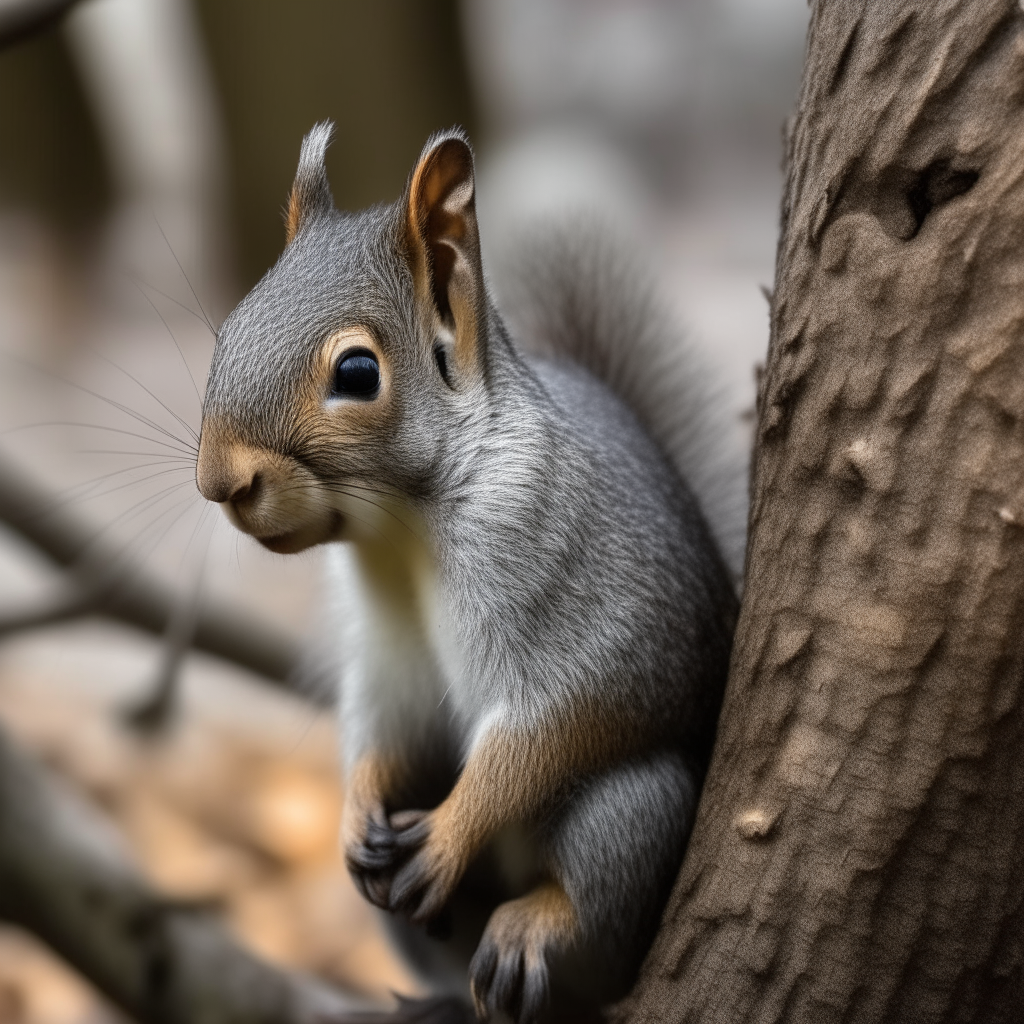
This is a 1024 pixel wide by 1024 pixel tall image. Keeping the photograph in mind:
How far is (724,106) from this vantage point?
9.18m

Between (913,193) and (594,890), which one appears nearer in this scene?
(913,193)

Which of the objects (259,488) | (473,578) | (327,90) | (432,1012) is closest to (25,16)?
(259,488)

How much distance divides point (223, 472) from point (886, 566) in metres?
0.65

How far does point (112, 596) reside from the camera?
271 centimetres

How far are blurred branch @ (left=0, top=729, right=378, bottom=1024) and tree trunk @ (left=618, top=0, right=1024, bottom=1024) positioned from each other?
1021 mm

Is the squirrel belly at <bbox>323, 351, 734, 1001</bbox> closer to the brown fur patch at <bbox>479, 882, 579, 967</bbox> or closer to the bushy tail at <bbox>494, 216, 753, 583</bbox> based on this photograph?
the brown fur patch at <bbox>479, 882, 579, 967</bbox>

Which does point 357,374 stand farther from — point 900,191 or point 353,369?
point 900,191

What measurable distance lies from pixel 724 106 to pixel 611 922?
8.64 m

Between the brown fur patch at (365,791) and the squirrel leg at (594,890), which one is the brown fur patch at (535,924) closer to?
the squirrel leg at (594,890)

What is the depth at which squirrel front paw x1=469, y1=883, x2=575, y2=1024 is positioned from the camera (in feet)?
4.52

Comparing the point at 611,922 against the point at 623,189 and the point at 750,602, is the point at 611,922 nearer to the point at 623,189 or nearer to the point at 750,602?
the point at 750,602

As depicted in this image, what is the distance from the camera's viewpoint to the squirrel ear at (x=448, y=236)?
1234 millimetres

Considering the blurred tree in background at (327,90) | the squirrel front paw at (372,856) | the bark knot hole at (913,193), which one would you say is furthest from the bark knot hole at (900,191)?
the blurred tree in background at (327,90)

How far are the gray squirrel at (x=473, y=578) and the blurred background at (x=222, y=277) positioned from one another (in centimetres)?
18
